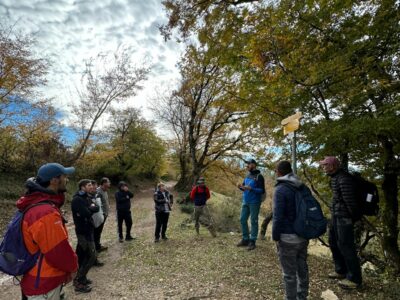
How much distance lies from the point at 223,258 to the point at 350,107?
13.6ft

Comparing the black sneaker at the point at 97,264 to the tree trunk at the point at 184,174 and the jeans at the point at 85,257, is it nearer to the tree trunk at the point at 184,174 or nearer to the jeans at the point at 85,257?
the jeans at the point at 85,257

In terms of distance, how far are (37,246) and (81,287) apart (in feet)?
10.8

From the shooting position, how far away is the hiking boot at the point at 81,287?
528 cm

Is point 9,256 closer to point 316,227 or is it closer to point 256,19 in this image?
point 316,227

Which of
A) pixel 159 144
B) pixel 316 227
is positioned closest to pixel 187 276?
pixel 316 227

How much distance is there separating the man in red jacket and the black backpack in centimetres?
408

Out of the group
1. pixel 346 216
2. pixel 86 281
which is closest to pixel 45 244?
pixel 86 281

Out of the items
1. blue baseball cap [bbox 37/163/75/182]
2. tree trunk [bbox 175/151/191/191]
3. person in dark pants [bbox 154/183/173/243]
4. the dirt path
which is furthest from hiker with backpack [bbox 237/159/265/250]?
tree trunk [bbox 175/151/191/191]

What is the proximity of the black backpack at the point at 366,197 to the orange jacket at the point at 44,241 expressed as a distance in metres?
4.10

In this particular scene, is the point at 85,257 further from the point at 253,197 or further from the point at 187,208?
the point at 187,208

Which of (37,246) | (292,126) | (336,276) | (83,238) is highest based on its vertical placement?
(292,126)

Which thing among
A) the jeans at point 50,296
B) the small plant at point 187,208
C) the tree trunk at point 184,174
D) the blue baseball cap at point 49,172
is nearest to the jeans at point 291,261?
the jeans at point 50,296

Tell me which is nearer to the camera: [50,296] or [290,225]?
[50,296]

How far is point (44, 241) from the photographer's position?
2.56 meters
